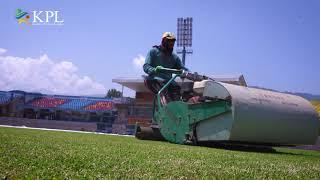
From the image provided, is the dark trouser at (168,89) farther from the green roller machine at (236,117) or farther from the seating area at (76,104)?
the seating area at (76,104)

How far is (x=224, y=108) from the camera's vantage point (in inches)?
295

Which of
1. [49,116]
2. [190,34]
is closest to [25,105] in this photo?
[49,116]

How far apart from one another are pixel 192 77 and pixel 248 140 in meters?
1.84

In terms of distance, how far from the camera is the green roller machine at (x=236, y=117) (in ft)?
24.3

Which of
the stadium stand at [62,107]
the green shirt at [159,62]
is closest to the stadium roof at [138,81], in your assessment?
the stadium stand at [62,107]

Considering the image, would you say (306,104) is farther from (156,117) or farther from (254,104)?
(156,117)

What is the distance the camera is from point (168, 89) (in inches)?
367

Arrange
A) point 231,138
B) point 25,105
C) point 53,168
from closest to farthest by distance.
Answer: point 53,168 → point 231,138 → point 25,105

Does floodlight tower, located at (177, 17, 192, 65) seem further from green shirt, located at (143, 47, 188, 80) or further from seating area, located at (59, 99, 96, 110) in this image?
green shirt, located at (143, 47, 188, 80)

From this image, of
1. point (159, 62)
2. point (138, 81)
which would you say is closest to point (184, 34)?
point (138, 81)

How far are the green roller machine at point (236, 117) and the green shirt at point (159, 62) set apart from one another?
710 millimetres

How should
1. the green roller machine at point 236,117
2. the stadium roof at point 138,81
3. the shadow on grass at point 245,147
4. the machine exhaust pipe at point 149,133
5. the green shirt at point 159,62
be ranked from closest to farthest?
the green roller machine at point 236,117 < the shadow on grass at point 245,147 < the green shirt at point 159,62 < the machine exhaust pipe at point 149,133 < the stadium roof at point 138,81

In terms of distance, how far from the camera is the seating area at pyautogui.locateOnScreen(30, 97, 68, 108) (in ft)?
158

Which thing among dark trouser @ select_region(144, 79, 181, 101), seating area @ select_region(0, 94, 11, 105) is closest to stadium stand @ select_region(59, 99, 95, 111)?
seating area @ select_region(0, 94, 11, 105)
